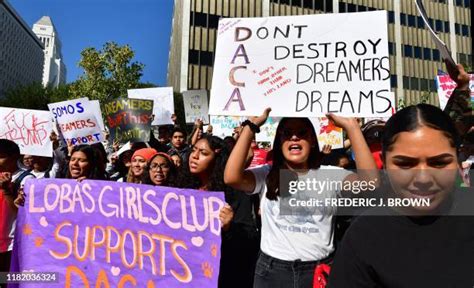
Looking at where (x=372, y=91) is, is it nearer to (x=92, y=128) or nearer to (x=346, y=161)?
(x=346, y=161)

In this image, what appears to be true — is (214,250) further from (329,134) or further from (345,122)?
(329,134)

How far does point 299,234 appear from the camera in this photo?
2.27m

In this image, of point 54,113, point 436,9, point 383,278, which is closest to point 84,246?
point 383,278

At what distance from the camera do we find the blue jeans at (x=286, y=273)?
220 centimetres

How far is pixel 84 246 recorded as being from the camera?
325cm

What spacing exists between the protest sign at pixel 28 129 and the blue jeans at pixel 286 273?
4.12m

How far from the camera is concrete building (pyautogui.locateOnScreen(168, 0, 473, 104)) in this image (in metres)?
29.5

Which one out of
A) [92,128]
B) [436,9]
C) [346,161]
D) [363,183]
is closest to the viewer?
[363,183]

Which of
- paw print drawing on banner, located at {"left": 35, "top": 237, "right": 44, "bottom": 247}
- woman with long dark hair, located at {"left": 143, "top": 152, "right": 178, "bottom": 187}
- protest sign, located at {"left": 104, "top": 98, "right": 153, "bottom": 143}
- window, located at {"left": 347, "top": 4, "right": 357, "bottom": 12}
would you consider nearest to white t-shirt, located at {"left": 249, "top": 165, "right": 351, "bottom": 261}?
woman with long dark hair, located at {"left": 143, "top": 152, "right": 178, "bottom": 187}

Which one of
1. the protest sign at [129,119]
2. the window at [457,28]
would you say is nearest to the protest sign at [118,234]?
the protest sign at [129,119]

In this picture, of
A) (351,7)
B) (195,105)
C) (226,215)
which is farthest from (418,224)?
(351,7)

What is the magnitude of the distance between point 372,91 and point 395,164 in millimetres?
1586

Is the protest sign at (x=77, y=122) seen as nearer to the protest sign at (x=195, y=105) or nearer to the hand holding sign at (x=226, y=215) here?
the protest sign at (x=195, y=105)

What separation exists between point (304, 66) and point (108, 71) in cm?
2322
